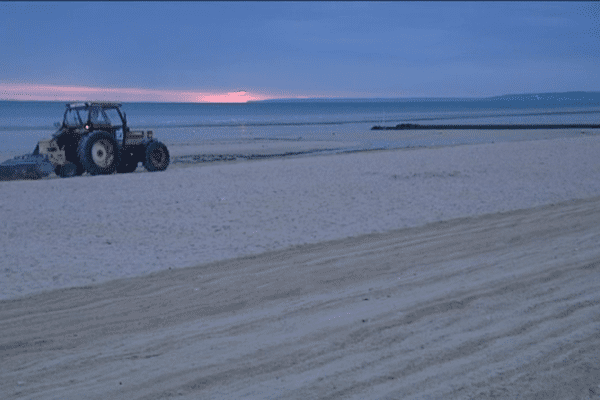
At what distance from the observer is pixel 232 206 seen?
9.93 meters

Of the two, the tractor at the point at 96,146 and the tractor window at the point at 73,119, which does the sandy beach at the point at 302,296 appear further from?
the tractor window at the point at 73,119

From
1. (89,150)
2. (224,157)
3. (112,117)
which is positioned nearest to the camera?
(89,150)

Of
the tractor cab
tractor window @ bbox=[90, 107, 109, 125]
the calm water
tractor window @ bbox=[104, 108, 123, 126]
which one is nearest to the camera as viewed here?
the tractor cab

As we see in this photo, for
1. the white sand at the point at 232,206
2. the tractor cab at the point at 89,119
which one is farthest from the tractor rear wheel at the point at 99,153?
the white sand at the point at 232,206

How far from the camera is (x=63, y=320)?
482 cm

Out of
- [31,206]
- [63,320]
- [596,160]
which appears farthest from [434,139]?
[63,320]

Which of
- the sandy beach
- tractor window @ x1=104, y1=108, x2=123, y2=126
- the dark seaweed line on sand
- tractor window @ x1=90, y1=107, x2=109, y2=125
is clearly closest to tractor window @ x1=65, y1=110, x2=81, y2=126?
tractor window @ x1=90, y1=107, x2=109, y2=125

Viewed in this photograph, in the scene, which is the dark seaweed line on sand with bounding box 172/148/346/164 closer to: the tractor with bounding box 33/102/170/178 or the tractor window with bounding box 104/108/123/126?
the tractor with bounding box 33/102/170/178

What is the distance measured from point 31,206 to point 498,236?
756 cm

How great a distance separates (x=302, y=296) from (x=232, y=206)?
15.9 ft

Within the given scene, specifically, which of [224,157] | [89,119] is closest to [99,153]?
[89,119]

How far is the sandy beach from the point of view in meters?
3.75

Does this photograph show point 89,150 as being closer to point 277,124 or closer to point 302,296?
point 302,296

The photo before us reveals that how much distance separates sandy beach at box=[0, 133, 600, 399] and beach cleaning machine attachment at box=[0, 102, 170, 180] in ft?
13.4
